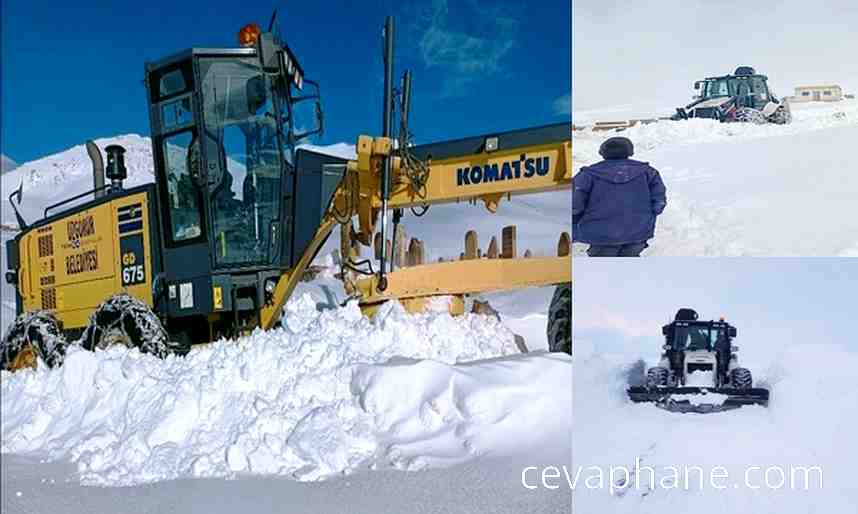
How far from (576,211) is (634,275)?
0.82 feet

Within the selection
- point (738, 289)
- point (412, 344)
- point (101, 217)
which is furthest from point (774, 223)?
point (101, 217)

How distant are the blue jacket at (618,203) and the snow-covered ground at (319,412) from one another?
68mm

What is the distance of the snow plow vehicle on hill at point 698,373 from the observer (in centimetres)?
265

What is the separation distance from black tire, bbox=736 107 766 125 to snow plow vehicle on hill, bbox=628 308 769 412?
0.57 m

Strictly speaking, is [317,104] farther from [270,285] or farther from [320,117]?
[270,285]

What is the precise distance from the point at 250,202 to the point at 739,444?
5.59 ft

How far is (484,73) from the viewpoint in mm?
2773

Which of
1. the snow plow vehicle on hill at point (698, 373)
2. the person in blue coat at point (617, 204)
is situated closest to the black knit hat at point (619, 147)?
the person in blue coat at point (617, 204)

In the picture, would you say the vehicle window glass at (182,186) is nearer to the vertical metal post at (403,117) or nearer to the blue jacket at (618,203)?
the vertical metal post at (403,117)

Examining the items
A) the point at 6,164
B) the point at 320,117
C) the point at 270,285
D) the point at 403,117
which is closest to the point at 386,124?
the point at 403,117

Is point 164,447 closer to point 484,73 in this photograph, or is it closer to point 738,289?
point 484,73

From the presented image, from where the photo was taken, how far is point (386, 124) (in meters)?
2.94

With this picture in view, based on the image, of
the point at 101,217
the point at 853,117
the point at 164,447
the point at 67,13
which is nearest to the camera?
the point at 853,117

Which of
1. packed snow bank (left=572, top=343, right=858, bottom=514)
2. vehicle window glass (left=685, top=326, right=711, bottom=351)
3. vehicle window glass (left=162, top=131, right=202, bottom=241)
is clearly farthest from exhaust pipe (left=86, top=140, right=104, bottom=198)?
vehicle window glass (left=685, top=326, right=711, bottom=351)
